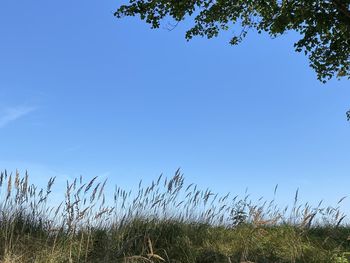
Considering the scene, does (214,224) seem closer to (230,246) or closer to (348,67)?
(230,246)

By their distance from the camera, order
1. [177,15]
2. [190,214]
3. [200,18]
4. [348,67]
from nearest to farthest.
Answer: [190,214], [177,15], [200,18], [348,67]

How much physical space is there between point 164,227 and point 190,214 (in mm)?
747

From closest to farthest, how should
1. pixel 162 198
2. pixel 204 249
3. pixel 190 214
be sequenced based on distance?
pixel 204 249 → pixel 162 198 → pixel 190 214

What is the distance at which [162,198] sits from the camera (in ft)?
25.7

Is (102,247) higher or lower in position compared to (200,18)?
lower

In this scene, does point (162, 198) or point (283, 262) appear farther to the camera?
point (162, 198)

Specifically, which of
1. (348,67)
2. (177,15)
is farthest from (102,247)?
(348,67)

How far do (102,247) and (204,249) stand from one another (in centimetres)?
165

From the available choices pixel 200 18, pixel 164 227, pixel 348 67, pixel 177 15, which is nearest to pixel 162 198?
pixel 164 227

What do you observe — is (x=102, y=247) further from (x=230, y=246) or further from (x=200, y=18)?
(x=200, y=18)

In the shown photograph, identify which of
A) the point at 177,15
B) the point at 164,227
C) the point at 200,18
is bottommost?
the point at 164,227

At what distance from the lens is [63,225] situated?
666cm

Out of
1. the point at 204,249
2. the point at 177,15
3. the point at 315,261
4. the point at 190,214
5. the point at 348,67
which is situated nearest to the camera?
the point at 315,261

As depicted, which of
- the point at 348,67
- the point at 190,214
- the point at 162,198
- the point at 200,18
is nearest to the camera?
the point at 162,198
